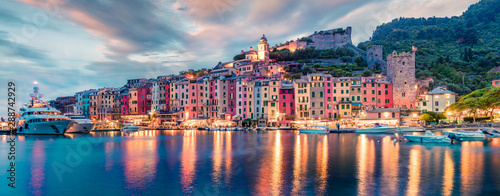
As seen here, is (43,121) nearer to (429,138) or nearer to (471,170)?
(429,138)

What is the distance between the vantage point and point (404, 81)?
7431 centimetres

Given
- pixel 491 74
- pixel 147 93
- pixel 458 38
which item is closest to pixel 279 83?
→ pixel 147 93

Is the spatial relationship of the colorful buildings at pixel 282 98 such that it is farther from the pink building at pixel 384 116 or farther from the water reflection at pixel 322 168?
the water reflection at pixel 322 168

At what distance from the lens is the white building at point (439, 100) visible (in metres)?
67.9

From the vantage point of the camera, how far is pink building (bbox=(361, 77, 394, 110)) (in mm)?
73250

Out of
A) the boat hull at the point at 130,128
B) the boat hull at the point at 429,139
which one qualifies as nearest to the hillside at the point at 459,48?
the boat hull at the point at 429,139

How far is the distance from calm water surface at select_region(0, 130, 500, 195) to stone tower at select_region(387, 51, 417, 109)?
3940 centimetres

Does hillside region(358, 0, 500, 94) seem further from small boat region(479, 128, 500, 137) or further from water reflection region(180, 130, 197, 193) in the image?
water reflection region(180, 130, 197, 193)

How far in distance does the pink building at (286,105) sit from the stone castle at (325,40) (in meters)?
60.4

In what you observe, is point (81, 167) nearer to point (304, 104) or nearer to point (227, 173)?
point (227, 173)

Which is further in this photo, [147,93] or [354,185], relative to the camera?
[147,93]

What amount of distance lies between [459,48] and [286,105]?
95.8m

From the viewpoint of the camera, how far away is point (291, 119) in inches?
2899

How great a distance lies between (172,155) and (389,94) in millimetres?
56292
